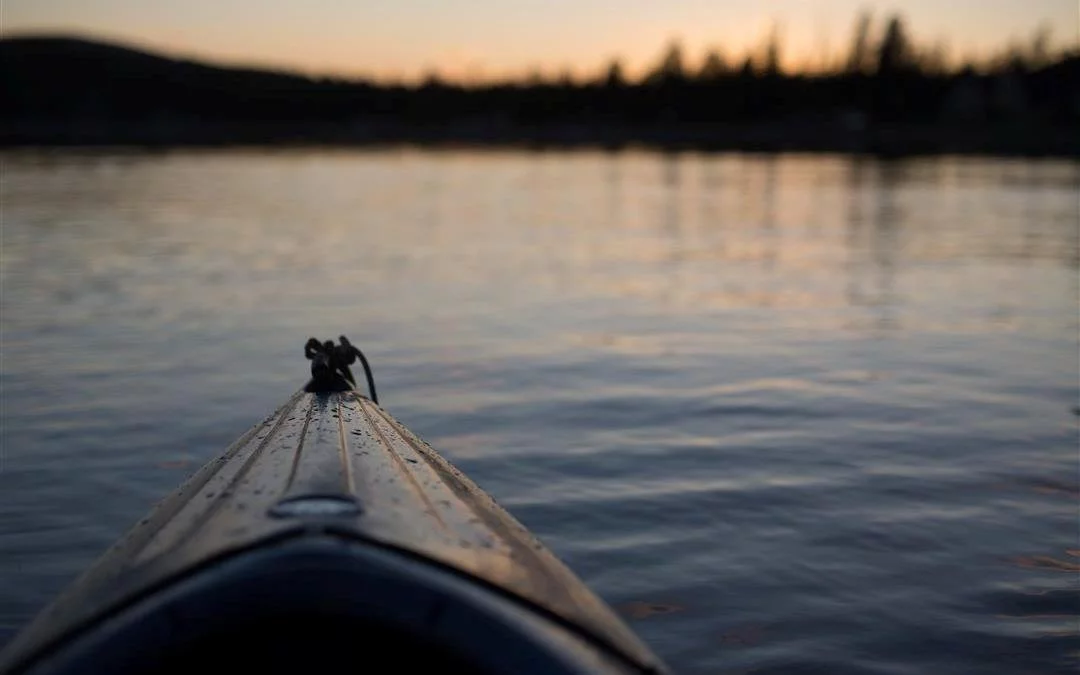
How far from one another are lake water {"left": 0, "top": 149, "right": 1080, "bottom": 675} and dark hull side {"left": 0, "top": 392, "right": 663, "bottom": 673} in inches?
91.6

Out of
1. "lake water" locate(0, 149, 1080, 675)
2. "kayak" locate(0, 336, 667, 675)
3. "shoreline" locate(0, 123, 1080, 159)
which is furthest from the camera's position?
"shoreline" locate(0, 123, 1080, 159)

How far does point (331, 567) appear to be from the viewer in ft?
9.22

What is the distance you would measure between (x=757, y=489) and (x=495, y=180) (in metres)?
53.5

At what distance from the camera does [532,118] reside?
169875 mm

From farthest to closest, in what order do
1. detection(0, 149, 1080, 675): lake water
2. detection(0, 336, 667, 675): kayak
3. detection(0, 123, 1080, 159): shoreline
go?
1. detection(0, 123, 1080, 159): shoreline
2. detection(0, 149, 1080, 675): lake water
3. detection(0, 336, 667, 675): kayak

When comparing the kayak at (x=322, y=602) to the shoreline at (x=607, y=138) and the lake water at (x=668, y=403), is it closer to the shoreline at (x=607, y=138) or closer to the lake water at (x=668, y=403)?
the lake water at (x=668, y=403)

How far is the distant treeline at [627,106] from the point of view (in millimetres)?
133000

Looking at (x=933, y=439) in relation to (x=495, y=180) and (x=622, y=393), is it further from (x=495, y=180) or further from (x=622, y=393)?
(x=495, y=180)

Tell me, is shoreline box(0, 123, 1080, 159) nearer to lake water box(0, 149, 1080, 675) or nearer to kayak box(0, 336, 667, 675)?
lake water box(0, 149, 1080, 675)

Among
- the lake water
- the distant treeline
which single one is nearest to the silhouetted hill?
the distant treeline

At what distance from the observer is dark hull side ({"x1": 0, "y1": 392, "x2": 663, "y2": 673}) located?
2.78 metres

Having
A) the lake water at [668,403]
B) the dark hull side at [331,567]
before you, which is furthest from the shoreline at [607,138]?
the dark hull side at [331,567]

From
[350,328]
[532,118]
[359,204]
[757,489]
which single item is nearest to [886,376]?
[757,489]

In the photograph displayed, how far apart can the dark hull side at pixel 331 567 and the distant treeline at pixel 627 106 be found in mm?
118749
